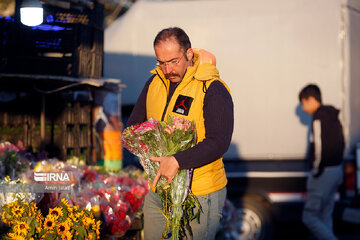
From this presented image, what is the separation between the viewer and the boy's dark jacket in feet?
22.4

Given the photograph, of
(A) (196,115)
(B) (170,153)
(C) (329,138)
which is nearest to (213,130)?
(A) (196,115)

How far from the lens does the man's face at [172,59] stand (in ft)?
10.8

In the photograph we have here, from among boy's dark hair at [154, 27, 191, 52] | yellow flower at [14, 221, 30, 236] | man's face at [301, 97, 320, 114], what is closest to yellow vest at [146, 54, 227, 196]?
boy's dark hair at [154, 27, 191, 52]

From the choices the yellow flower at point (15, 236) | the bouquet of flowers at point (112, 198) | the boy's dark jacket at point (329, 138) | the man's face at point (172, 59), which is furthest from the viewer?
the boy's dark jacket at point (329, 138)

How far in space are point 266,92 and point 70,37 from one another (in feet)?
9.85

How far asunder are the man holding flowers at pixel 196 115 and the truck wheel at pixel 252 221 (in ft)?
14.7

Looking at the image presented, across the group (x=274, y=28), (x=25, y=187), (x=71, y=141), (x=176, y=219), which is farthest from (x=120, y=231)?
(x=274, y=28)

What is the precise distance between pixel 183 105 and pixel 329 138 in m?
3.95

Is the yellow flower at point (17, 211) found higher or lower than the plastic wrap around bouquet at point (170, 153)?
lower

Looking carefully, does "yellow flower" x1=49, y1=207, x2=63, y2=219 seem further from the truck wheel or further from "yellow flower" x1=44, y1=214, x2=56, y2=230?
the truck wheel

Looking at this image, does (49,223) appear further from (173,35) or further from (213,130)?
(173,35)

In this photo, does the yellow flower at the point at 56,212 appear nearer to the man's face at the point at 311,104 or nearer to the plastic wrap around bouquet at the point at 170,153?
the plastic wrap around bouquet at the point at 170,153

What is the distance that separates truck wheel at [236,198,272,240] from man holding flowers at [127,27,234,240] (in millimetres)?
4491

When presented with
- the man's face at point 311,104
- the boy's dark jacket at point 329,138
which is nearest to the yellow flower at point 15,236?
the boy's dark jacket at point 329,138
